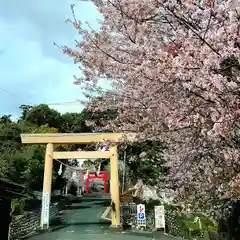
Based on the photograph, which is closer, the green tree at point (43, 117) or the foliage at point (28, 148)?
the foliage at point (28, 148)

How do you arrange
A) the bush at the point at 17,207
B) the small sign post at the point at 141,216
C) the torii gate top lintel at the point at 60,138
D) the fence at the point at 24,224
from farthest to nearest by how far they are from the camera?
1. the torii gate top lintel at the point at 60,138
2. the small sign post at the point at 141,216
3. the bush at the point at 17,207
4. the fence at the point at 24,224

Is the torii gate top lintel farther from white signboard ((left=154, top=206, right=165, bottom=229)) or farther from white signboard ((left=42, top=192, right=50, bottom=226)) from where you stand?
white signboard ((left=154, top=206, right=165, bottom=229))

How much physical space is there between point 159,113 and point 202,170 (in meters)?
2.47

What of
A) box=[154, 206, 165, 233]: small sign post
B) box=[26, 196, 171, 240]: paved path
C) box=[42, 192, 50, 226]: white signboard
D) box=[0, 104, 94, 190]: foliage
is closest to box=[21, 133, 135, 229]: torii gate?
box=[42, 192, 50, 226]: white signboard

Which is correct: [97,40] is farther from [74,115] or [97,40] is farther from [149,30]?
[74,115]

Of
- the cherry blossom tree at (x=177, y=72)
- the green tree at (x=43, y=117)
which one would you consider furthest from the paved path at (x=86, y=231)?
the green tree at (x=43, y=117)

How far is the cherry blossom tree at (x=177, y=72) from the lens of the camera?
12.8 feet

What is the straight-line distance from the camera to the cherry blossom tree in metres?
3.89

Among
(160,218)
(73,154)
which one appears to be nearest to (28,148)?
(73,154)

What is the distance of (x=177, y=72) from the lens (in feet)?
13.1

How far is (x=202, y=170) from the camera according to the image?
7.02 m

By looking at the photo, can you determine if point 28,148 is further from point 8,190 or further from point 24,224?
point 8,190

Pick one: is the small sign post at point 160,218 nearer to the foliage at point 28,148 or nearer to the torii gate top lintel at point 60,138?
the torii gate top lintel at point 60,138

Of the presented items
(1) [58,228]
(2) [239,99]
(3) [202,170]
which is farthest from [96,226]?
(2) [239,99]
